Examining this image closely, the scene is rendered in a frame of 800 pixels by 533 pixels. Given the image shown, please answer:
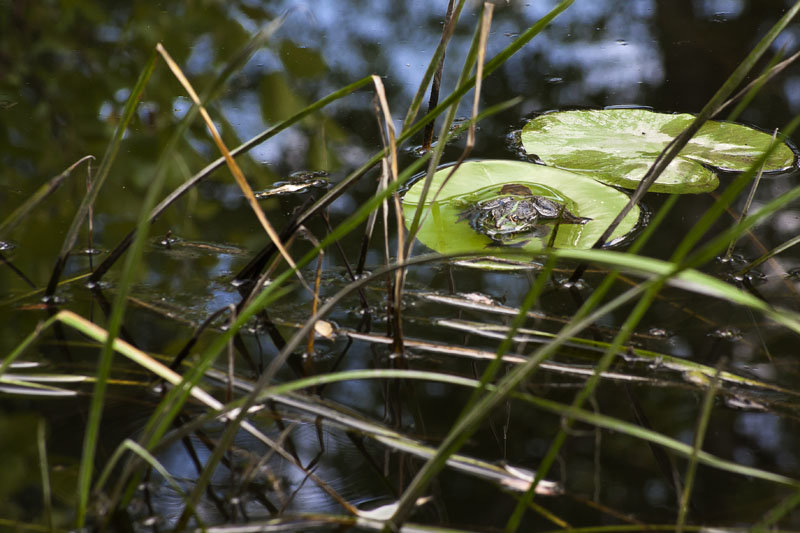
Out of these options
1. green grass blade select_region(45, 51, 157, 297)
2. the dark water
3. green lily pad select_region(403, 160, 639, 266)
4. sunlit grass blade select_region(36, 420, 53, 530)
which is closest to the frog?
green lily pad select_region(403, 160, 639, 266)

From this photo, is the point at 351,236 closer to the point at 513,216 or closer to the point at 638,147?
the point at 513,216

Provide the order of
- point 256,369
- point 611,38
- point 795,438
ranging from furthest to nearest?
point 611,38 → point 256,369 → point 795,438

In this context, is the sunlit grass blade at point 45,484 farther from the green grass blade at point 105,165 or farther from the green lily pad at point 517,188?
the green lily pad at point 517,188

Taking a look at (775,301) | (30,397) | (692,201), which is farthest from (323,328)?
(692,201)

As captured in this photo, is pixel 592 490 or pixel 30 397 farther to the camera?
pixel 30 397

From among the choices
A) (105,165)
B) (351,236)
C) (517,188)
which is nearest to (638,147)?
(517,188)

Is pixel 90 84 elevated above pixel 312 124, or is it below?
above

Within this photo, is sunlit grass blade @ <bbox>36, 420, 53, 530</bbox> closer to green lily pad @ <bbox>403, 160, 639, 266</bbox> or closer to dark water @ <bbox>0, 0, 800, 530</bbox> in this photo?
dark water @ <bbox>0, 0, 800, 530</bbox>

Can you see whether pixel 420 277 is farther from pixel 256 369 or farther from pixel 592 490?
pixel 592 490
